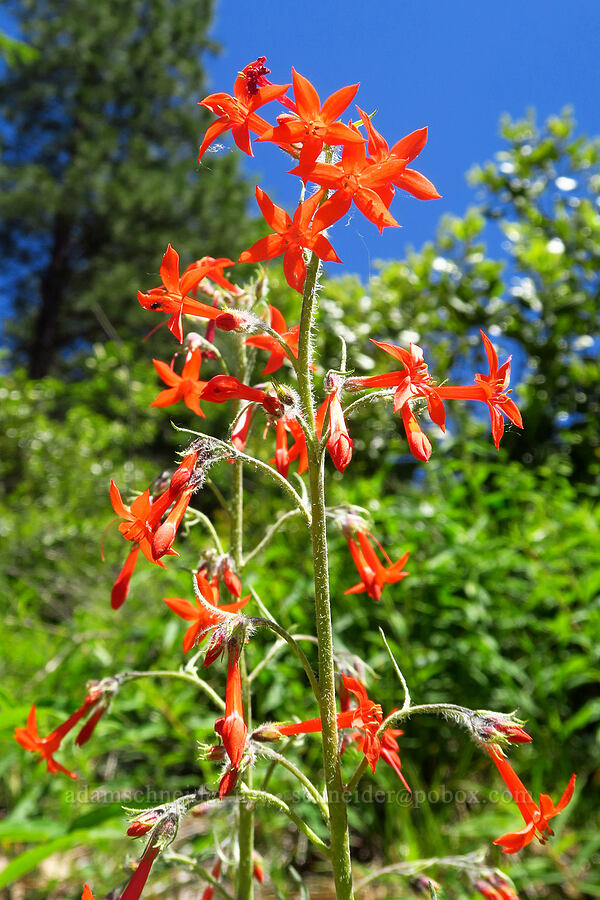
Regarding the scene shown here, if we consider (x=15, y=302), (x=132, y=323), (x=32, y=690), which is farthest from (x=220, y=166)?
(x=32, y=690)

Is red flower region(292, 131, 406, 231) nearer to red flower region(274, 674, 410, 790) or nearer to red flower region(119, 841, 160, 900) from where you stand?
red flower region(274, 674, 410, 790)

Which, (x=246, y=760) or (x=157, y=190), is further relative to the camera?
(x=157, y=190)

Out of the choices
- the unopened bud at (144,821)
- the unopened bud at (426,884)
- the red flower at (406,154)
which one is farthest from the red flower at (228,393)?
the unopened bud at (426,884)

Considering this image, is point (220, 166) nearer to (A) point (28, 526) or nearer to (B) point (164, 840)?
(A) point (28, 526)

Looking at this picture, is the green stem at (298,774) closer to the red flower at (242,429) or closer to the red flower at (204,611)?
the red flower at (204,611)

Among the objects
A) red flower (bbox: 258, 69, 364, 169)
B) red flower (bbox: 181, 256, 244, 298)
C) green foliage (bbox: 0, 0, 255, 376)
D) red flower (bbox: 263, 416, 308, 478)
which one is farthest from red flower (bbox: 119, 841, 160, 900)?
green foliage (bbox: 0, 0, 255, 376)
